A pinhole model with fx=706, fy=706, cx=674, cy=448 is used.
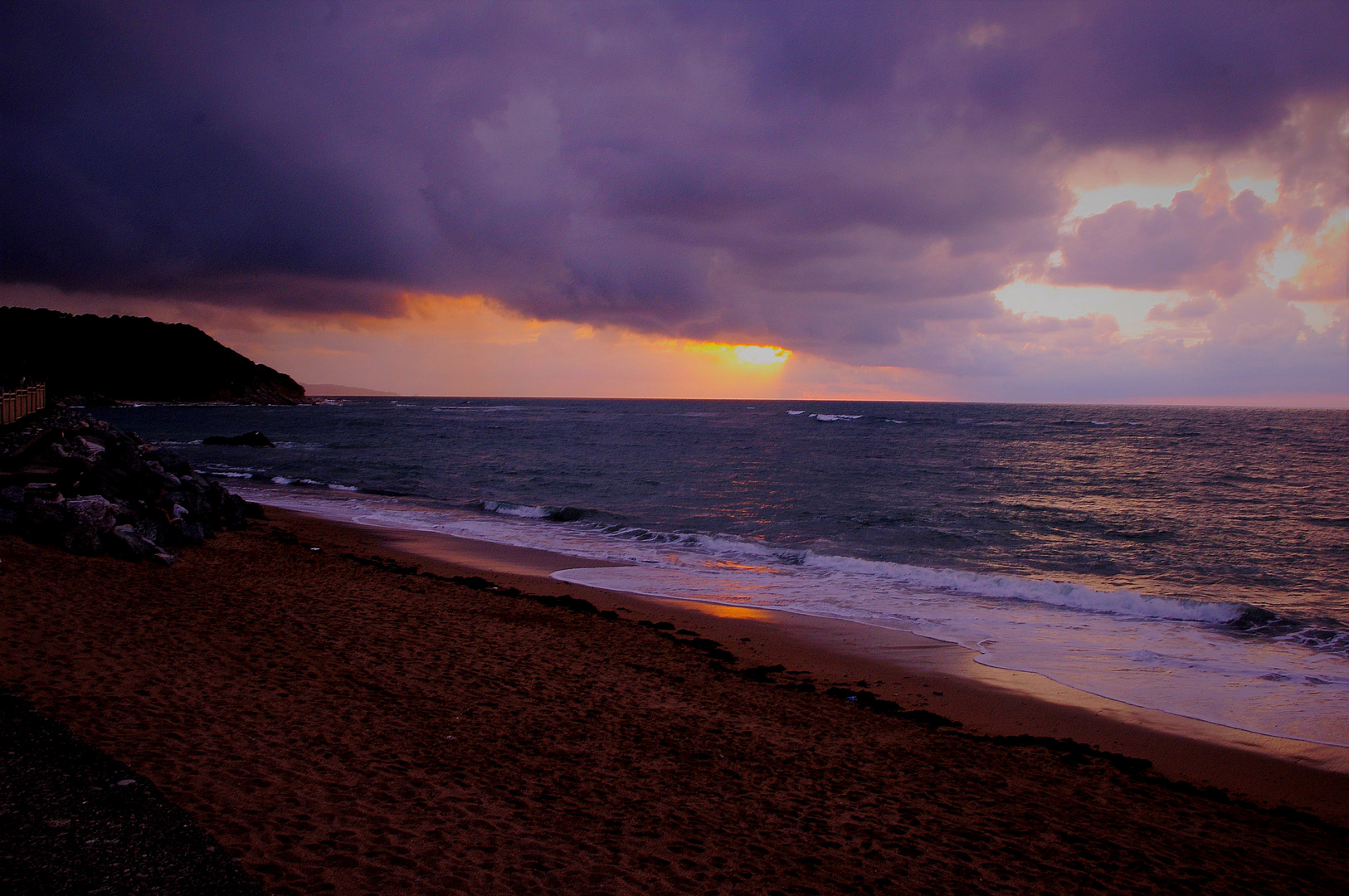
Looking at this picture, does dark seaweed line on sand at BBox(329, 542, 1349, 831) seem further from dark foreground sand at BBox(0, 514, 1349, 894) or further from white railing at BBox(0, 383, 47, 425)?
white railing at BBox(0, 383, 47, 425)

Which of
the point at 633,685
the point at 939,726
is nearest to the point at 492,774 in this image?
the point at 633,685

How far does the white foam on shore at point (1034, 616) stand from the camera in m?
9.02

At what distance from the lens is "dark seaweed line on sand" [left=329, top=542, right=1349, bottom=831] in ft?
20.9

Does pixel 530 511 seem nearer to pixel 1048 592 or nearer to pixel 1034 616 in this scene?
pixel 1048 592

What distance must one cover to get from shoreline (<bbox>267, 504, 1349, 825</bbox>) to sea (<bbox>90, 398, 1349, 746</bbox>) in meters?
0.51

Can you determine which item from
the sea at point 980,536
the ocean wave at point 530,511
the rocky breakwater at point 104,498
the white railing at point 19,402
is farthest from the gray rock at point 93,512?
the white railing at point 19,402

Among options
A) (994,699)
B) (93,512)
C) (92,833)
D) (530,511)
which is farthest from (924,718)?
(530,511)

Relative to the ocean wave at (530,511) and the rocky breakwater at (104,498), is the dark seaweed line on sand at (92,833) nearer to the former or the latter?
the rocky breakwater at (104,498)

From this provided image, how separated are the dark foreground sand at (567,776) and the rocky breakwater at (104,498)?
8.16ft

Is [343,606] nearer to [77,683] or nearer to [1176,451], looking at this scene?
[77,683]

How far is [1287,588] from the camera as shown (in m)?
15.1

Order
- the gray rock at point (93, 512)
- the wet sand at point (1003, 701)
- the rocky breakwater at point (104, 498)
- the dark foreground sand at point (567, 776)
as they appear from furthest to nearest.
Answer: the gray rock at point (93, 512), the rocky breakwater at point (104, 498), the wet sand at point (1003, 701), the dark foreground sand at point (567, 776)

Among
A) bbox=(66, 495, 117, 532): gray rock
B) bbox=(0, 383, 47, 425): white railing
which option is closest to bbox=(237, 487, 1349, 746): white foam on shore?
bbox=(66, 495, 117, 532): gray rock

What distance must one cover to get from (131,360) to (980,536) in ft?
534
